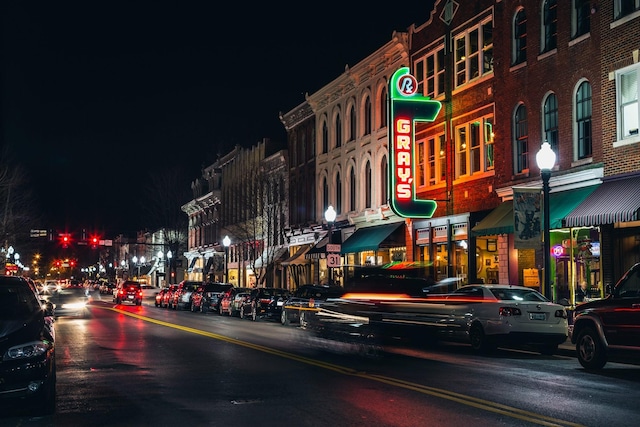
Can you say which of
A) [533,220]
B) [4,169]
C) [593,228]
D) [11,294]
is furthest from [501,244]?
[4,169]

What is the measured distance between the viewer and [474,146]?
1241 inches

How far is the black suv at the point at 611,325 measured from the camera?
13617mm

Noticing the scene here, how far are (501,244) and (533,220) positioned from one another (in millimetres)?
6851

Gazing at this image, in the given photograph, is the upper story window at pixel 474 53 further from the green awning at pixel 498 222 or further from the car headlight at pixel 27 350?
the car headlight at pixel 27 350

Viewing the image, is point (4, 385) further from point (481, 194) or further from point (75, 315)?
point (75, 315)

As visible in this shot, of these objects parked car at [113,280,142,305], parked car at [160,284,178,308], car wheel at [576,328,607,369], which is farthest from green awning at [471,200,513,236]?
parked car at [113,280,142,305]

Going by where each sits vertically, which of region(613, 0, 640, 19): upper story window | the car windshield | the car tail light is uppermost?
region(613, 0, 640, 19): upper story window

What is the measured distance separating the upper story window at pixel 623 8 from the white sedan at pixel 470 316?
9583 millimetres

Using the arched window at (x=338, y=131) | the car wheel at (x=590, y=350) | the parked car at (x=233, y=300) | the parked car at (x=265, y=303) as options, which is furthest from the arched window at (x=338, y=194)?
the car wheel at (x=590, y=350)

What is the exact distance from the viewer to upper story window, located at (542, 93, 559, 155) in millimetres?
26680

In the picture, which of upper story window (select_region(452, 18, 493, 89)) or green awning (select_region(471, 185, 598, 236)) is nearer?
green awning (select_region(471, 185, 598, 236))

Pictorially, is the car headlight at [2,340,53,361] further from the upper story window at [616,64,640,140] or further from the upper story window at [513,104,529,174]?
the upper story window at [513,104,529,174]

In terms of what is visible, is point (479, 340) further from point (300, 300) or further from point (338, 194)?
point (338, 194)

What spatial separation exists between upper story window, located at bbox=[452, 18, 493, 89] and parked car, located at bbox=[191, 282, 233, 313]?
16.3 m
